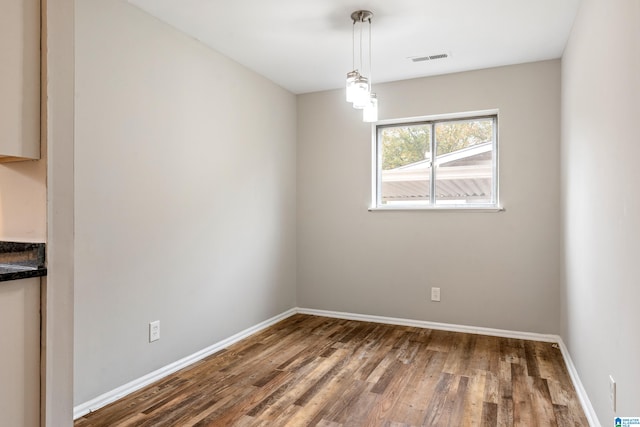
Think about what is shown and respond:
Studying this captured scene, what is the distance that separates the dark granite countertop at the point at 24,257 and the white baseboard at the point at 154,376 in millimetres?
1085

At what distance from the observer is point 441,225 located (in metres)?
3.77

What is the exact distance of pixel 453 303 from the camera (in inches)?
147

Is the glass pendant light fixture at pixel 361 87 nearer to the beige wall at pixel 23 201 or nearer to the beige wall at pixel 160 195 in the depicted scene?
the beige wall at pixel 160 195

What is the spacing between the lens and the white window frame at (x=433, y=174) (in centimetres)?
366

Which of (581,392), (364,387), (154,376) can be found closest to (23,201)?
(154,376)

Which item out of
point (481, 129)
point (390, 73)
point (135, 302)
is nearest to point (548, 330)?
point (481, 129)

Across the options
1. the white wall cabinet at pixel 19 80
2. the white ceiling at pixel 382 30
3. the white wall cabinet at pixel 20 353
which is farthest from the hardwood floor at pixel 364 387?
the white ceiling at pixel 382 30

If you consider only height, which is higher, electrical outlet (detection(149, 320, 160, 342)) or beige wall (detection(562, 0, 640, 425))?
beige wall (detection(562, 0, 640, 425))

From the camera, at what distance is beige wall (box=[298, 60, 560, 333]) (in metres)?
3.44

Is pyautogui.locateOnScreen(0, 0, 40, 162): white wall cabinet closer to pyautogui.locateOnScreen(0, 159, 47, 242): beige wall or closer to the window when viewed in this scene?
pyautogui.locateOnScreen(0, 159, 47, 242): beige wall

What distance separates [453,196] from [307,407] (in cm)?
Answer: 240

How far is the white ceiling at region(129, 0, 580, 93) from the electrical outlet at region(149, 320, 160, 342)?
202cm

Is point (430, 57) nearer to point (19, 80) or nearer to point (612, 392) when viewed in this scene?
point (612, 392)

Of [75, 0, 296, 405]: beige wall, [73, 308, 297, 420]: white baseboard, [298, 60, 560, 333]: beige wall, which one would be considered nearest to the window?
[298, 60, 560, 333]: beige wall
